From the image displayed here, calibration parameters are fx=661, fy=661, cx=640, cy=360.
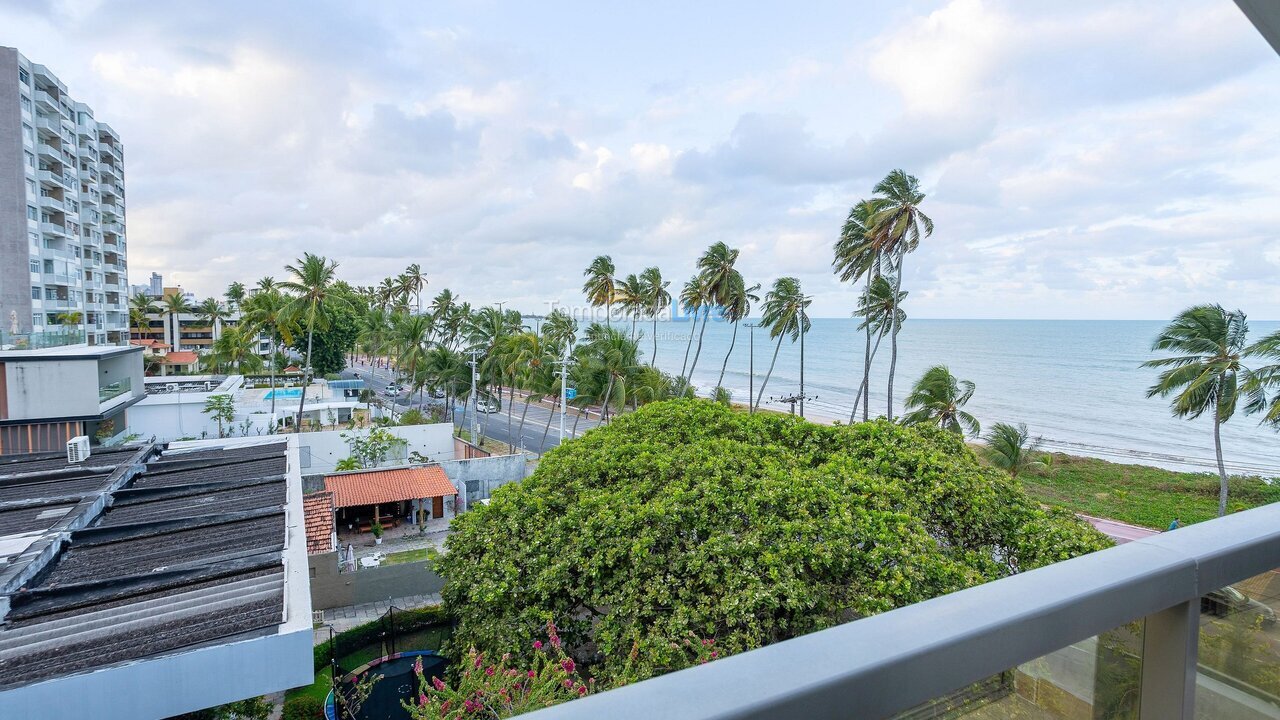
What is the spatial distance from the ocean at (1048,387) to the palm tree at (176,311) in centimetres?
4753

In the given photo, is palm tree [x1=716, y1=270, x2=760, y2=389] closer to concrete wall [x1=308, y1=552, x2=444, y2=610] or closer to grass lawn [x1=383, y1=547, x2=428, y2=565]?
grass lawn [x1=383, y1=547, x2=428, y2=565]

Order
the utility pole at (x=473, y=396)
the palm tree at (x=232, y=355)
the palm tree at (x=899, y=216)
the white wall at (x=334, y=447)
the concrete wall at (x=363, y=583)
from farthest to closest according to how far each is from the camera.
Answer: the palm tree at (x=232, y=355), the utility pole at (x=473, y=396), the palm tree at (x=899, y=216), the white wall at (x=334, y=447), the concrete wall at (x=363, y=583)

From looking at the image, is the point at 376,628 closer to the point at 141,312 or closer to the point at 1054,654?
the point at 1054,654

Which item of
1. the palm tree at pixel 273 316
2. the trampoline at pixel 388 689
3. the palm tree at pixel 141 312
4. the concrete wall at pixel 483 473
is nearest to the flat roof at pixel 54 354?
the palm tree at pixel 273 316

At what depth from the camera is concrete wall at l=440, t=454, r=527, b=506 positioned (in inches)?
830

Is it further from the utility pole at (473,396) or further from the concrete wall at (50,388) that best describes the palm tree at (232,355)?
the concrete wall at (50,388)

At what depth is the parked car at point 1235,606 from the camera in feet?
3.59

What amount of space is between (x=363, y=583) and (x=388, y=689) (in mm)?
4539

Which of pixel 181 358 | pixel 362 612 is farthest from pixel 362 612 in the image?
pixel 181 358

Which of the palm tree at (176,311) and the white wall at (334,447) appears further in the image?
the palm tree at (176,311)

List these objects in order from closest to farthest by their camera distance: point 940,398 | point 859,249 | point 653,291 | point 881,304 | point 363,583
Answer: point 363,583
point 940,398
point 859,249
point 881,304
point 653,291

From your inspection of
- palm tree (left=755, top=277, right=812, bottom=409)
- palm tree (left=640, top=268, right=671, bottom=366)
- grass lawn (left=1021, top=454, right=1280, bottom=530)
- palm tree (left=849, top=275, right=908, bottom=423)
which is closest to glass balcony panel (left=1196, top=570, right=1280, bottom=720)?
grass lawn (left=1021, top=454, right=1280, bottom=530)

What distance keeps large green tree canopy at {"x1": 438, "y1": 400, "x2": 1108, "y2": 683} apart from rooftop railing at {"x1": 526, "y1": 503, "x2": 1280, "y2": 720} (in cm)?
611

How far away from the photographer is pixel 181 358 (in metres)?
55.7
